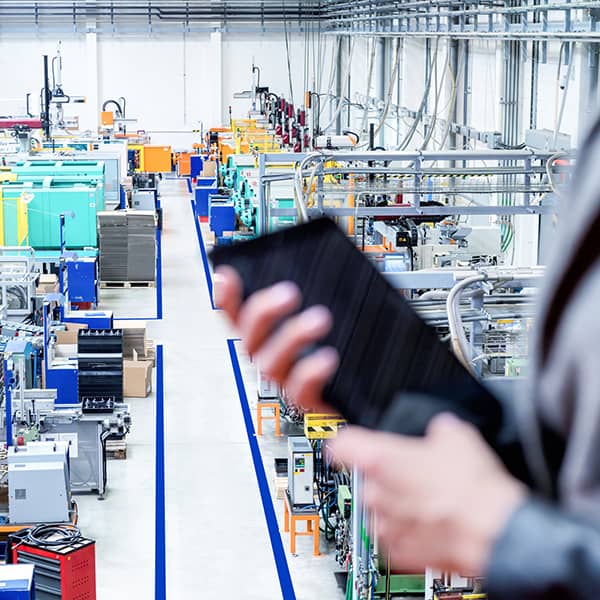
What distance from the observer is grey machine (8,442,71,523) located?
885 centimetres

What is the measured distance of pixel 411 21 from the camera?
2092 centimetres

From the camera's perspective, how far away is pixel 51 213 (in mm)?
15508

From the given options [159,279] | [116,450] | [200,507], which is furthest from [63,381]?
[159,279]

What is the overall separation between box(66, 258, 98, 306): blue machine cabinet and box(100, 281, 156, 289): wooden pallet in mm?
2286

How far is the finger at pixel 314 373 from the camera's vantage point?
1051mm

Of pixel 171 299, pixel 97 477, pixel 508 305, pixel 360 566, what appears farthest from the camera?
pixel 171 299

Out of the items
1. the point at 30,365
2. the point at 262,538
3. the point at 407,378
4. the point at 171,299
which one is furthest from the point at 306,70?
the point at 407,378

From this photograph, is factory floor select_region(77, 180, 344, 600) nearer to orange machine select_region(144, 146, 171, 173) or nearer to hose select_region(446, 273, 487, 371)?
hose select_region(446, 273, 487, 371)

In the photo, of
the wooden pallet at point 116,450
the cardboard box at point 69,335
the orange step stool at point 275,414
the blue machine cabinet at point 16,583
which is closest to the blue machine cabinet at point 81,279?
the cardboard box at point 69,335

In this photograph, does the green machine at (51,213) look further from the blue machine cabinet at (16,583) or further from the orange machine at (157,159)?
the orange machine at (157,159)

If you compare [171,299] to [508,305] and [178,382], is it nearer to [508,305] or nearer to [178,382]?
[178,382]

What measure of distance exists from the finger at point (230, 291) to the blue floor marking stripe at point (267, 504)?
24.7 ft

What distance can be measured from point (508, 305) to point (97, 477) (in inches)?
213

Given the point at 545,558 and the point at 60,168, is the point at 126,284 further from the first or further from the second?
the point at 545,558
